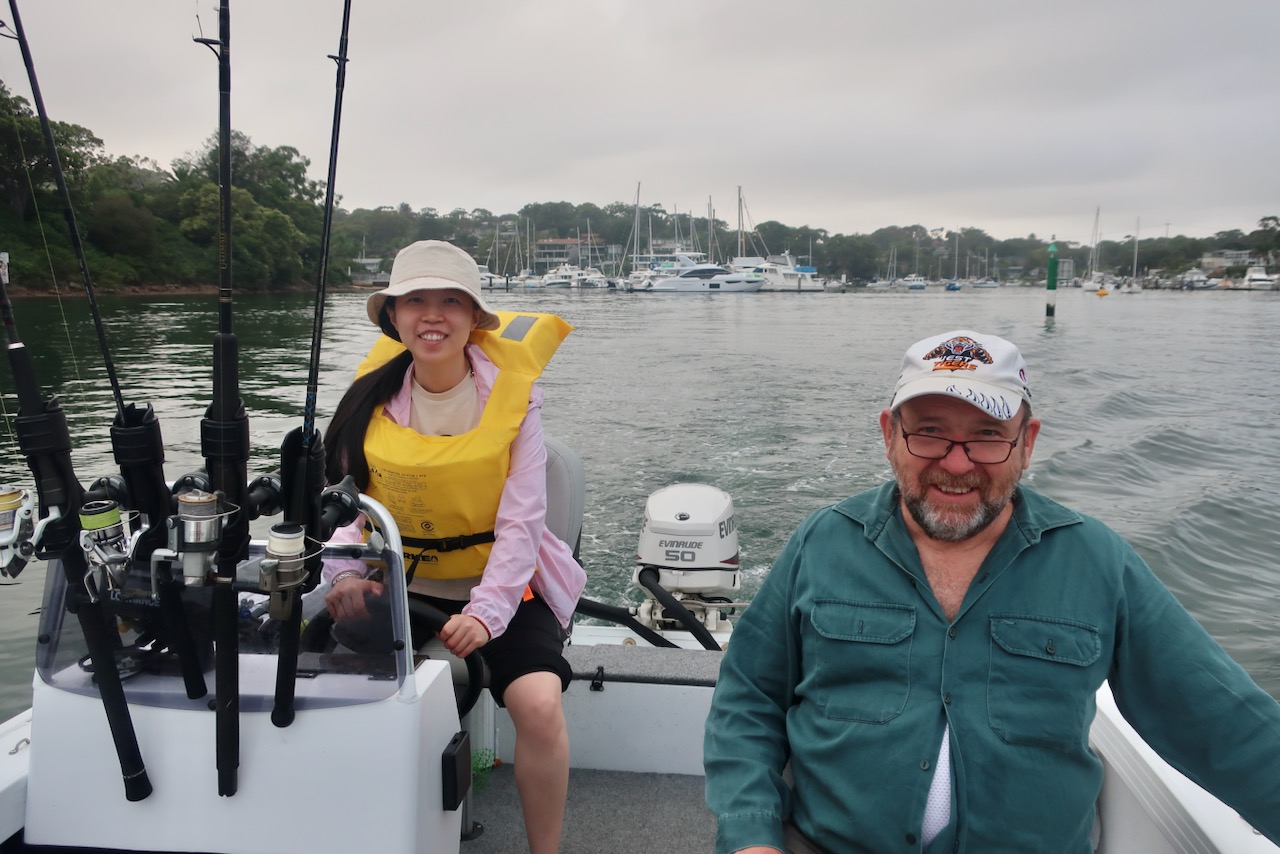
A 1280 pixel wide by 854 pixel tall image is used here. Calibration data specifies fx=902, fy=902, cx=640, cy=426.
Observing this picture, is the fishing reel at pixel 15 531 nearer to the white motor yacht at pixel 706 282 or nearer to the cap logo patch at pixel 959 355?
the cap logo patch at pixel 959 355

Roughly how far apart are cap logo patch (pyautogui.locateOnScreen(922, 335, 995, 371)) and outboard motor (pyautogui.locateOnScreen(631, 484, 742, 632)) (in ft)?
6.70

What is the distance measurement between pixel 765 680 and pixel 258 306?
33.6 meters

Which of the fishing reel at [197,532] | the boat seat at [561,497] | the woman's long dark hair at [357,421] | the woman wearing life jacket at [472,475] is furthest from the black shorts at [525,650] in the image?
the fishing reel at [197,532]

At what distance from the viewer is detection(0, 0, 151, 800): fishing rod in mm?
1330

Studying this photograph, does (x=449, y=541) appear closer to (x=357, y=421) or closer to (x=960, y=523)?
(x=357, y=421)

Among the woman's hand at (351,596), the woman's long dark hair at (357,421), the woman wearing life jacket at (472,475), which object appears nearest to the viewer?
the woman's hand at (351,596)

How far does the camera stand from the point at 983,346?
1.58 m

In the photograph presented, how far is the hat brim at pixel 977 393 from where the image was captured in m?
1.51

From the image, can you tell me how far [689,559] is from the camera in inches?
140

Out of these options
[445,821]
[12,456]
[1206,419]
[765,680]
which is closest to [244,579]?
[445,821]

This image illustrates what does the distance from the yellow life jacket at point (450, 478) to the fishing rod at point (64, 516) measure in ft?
2.82

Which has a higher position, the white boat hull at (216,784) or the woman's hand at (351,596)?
the woman's hand at (351,596)

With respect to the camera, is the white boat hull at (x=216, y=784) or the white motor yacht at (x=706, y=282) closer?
the white boat hull at (x=216, y=784)

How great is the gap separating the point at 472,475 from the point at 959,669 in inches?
51.6
